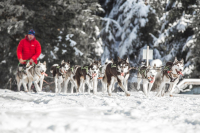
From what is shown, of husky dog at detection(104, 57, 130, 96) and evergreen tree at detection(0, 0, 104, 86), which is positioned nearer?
Result: husky dog at detection(104, 57, 130, 96)

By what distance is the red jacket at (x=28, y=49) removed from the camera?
9391 mm

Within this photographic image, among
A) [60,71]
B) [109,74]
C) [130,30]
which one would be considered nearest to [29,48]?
[60,71]

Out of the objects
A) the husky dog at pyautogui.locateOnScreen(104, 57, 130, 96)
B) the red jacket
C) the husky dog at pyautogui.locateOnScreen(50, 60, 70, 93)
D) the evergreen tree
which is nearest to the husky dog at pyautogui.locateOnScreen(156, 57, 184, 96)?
the husky dog at pyautogui.locateOnScreen(104, 57, 130, 96)

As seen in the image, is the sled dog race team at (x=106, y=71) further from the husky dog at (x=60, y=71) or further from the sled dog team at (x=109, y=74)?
the husky dog at (x=60, y=71)

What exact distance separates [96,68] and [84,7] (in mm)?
12009

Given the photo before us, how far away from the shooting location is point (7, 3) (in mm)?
17250

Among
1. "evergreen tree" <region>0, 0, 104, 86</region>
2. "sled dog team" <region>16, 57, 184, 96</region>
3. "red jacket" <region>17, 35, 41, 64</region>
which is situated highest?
"evergreen tree" <region>0, 0, 104, 86</region>

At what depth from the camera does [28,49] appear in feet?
31.1

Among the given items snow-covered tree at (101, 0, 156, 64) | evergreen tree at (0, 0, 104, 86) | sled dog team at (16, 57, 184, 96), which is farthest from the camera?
snow-covered tree at (101, 0, 156, 64)

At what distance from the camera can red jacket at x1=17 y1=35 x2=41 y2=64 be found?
9.39 meters

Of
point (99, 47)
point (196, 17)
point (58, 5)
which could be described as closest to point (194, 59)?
point (196, 17)

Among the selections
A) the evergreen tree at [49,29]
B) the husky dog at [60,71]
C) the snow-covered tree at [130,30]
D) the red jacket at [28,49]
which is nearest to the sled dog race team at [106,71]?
the red jacket at [28,49]

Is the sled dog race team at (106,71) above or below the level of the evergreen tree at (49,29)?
below

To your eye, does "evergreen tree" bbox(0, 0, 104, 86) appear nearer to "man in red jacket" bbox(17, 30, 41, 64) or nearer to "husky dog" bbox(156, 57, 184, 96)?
"man in red jacket" bbox(17, 30, 41, 64)
